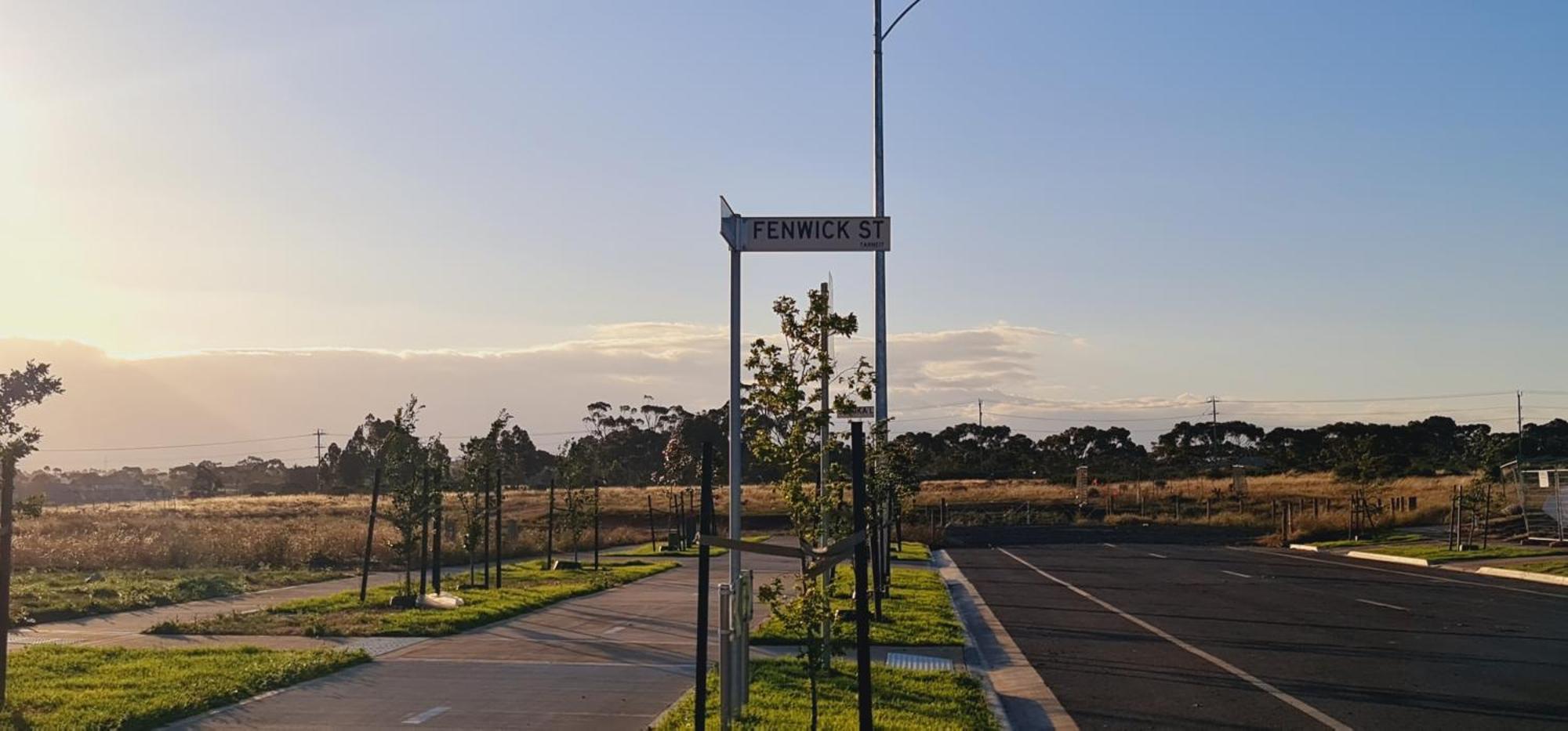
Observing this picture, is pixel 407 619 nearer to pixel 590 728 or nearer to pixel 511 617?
pixel 511 617

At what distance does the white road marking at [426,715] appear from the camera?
33.5ft

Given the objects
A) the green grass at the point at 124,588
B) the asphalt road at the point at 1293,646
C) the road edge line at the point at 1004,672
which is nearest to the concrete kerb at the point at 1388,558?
the asphalt road at the point at 1293,646

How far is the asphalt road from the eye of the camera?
11.1m

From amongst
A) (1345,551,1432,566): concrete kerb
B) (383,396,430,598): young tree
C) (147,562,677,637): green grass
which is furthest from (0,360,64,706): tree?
(1345,551,1432,566): concrete kerb

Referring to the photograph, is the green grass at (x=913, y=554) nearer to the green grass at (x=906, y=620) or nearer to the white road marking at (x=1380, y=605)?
the green grass at (x=906, y=620)

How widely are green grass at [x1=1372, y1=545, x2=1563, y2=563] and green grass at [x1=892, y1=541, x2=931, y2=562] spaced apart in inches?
481

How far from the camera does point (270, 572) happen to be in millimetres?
26375

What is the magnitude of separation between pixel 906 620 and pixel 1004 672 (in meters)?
3.94

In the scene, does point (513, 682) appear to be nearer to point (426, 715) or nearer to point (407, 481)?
point (426, 715)

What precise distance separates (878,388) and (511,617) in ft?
21.8

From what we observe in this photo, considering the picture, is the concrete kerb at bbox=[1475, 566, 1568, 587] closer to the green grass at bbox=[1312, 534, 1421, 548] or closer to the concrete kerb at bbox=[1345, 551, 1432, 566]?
the concrete kerb at bbox=[1345, 551, 1432, 566]

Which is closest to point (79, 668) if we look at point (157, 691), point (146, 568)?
point (157, 691)

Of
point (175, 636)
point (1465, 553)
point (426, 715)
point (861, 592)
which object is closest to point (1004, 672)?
point (426, 715)

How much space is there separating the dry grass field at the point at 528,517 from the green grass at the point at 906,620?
160cm
